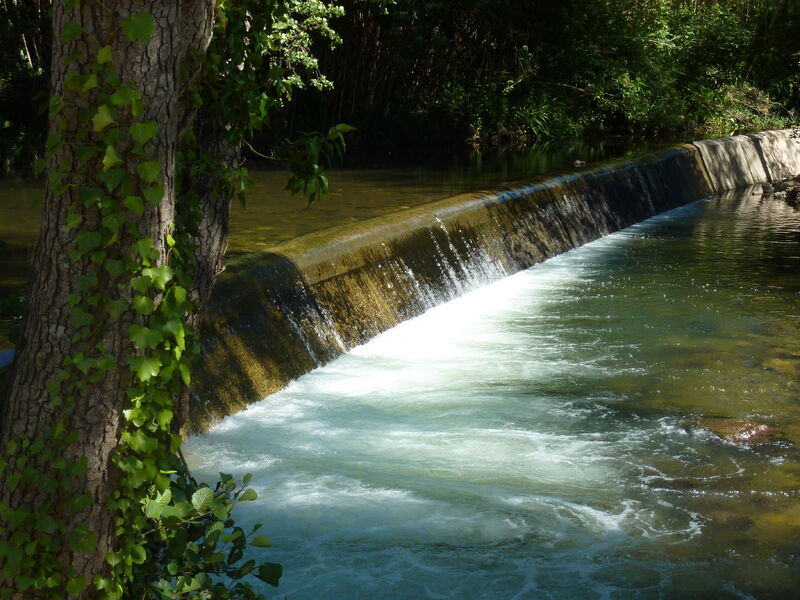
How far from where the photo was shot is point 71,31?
2.59 meters

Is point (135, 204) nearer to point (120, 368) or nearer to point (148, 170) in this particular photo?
point (148, 170)

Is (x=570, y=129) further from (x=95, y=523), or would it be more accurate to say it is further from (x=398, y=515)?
(x=95, y=523)

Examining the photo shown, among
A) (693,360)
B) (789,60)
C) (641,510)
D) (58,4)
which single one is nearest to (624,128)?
(789,60)

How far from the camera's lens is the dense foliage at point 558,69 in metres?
17.0

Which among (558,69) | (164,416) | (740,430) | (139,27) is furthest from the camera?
(558,69)

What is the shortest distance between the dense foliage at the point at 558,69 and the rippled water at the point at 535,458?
9.42 meters

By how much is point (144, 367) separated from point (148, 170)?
19.3 inches

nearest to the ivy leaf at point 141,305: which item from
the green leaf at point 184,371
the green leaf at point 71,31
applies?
the green leaf at point 184,371

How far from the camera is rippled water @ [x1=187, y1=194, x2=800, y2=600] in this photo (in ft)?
13.0

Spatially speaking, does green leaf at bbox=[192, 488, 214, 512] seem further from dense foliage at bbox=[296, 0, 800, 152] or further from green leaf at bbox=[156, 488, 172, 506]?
dense foliage at bbox=[296, 0, 800, 152]

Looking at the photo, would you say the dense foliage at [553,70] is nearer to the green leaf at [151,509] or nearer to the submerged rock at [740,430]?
the submerged rock at [740,430]

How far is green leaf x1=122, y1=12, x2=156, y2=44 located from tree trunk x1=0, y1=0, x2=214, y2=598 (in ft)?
0.18

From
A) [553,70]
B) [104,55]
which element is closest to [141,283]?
[104,55]

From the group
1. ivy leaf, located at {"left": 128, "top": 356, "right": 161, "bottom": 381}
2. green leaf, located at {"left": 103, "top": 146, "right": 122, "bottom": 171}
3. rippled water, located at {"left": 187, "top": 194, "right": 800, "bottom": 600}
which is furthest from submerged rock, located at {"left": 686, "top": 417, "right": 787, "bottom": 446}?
green leaf, located at {"left": 103, "top": 146, "right": 122, "bottom": 171}
